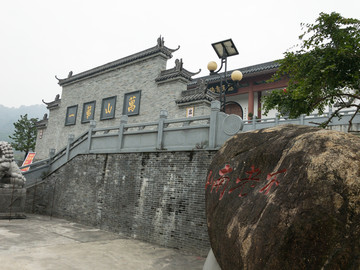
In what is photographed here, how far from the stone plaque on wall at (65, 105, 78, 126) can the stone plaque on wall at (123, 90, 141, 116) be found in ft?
14.3

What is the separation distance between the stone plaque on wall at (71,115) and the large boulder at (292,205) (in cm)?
1493

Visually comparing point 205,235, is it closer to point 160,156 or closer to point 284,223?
point 160,156

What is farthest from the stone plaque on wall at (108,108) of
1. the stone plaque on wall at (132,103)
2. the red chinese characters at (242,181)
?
the red chinese characters at (242,181)

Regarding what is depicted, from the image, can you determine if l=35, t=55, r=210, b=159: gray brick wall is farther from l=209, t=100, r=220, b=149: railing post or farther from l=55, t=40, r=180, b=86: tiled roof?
l=209, t=100, r=220, b=149: railing post

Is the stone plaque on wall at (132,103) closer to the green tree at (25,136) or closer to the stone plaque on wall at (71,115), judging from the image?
the stone plaque on wall at (71,115)

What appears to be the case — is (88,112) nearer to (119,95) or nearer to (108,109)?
(108,109)

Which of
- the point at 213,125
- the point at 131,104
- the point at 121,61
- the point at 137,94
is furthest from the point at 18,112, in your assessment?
the point at 213,125

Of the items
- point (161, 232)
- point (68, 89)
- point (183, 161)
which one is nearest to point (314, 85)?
point (183, 161)

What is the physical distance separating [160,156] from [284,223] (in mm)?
5319

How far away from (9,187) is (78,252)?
5.03m

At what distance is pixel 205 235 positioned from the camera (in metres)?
5.75

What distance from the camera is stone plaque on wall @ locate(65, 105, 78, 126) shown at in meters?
16.3

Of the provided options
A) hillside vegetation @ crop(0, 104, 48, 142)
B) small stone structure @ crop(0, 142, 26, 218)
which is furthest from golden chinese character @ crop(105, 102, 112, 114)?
hillside vegetation @ crop(0, 104, 48, 142)

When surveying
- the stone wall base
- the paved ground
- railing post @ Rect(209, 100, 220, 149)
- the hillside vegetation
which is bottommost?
the paved ground
